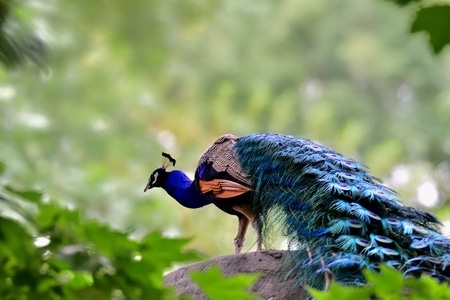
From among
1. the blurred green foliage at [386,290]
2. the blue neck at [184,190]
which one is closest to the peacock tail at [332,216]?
the blue neck at [184,190]

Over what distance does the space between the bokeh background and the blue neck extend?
120cm

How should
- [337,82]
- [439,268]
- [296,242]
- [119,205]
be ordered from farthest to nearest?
[337,82] < [119,205] < [296,242] < [439,268]

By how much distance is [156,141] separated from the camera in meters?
4.60

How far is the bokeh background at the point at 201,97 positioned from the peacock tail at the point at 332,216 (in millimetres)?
1778

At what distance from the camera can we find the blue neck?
7.97 ft

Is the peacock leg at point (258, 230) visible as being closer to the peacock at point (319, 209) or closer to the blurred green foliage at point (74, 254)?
the peacock at point (319, 209)

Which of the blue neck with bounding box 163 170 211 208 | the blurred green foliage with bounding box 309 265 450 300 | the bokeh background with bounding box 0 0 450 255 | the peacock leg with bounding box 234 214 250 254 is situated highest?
the bokeh background with bounding box 0 0 450 255

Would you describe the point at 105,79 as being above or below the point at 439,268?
above

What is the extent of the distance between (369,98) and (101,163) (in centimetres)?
220

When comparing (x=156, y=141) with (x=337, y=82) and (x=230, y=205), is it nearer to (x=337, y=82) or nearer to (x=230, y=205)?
(x=337, y=82)

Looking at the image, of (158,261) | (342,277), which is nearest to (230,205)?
(342,277)

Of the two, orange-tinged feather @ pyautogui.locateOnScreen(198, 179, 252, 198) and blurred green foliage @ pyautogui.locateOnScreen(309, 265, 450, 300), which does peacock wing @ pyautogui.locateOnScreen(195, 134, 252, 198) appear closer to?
orange-tinged feather @ pyautogui.locateOnScreen(198, 179, 252, 198)

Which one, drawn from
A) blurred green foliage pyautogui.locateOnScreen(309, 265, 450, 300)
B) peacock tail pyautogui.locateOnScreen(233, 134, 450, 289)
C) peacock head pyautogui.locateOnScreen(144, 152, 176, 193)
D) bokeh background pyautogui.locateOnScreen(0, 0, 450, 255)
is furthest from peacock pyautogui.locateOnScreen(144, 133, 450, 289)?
bokeh background pyautogui.locateOnScreen(0, 0, 450, 255)

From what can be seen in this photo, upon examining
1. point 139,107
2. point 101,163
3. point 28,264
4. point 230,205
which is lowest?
point 28,264
